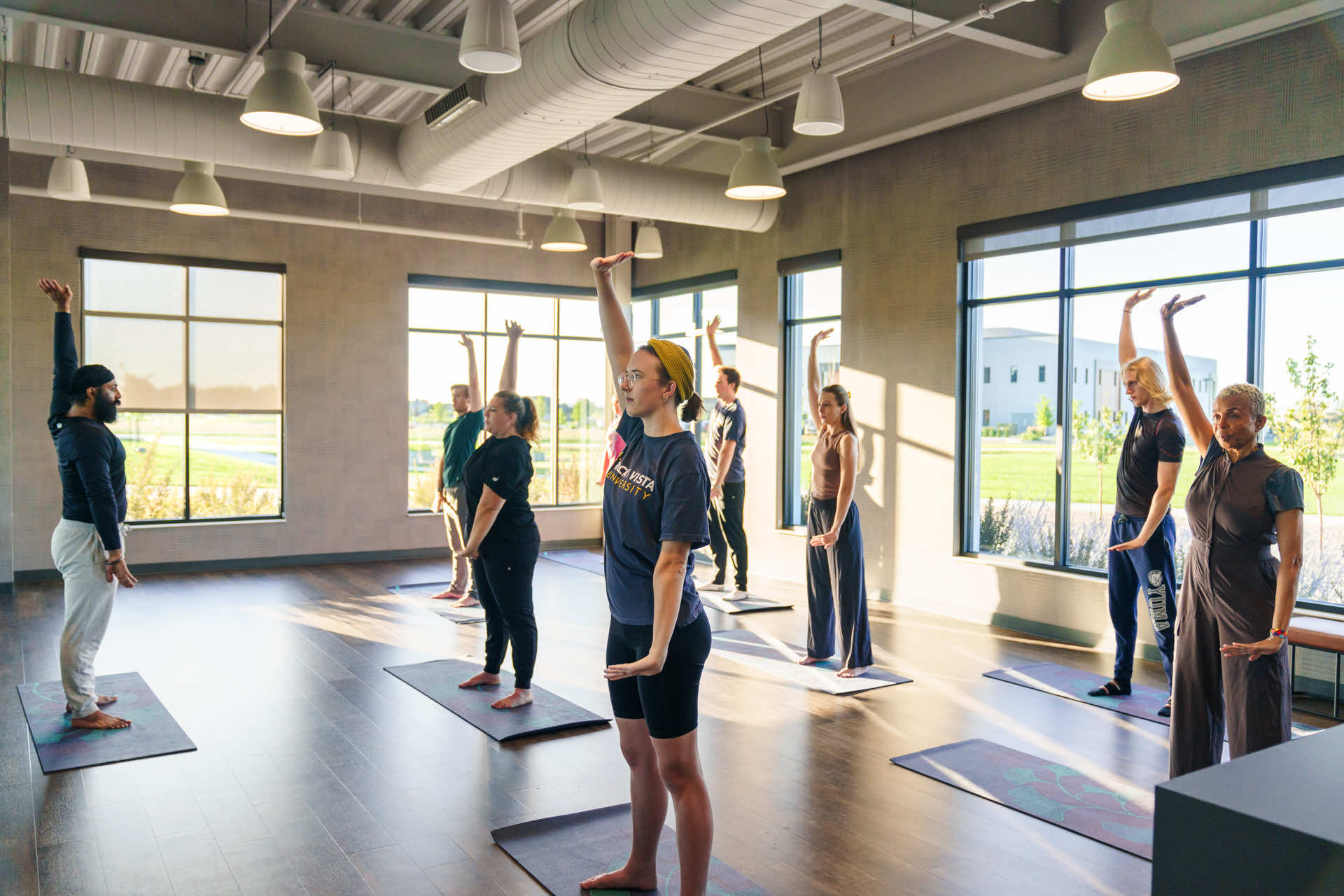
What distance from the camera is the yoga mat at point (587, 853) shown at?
3012 mm

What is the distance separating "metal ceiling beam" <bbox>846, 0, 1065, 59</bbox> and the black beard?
13.6ft

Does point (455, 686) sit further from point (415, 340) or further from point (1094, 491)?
point (415, 340)

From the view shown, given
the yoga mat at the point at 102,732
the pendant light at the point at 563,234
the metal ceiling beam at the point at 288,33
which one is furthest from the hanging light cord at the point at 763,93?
the yoga mat at the point at 102,732

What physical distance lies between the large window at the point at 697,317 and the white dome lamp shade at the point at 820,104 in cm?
421

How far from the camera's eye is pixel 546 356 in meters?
11.2

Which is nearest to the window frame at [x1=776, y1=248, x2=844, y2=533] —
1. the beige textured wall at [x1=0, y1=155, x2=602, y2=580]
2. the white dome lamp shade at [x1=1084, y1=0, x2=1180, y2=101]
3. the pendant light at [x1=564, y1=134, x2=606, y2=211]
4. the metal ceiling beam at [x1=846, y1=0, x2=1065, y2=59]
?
the pendant light at [x1=564, y1=134, x2=606, y2=211]

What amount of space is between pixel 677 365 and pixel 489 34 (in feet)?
7.27

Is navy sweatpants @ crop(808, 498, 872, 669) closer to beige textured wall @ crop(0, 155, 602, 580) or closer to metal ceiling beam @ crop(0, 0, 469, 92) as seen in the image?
metal ceiling beam @ crop(0, 0, 469, 92)

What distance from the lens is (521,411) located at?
4.73 metres

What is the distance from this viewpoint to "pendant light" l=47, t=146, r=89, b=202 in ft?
23.2

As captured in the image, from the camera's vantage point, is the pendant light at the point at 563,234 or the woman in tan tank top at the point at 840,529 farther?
the pendant light at the point at 563,234

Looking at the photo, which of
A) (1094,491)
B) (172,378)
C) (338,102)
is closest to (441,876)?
(1094,491)

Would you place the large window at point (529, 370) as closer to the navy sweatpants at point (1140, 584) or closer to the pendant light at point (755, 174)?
the pendant light at point (755, 174)

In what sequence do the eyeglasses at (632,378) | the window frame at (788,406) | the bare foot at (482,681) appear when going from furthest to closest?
the window frame at (788,406), the bare foot at (482,681), the eyeglasses at (632,378)
